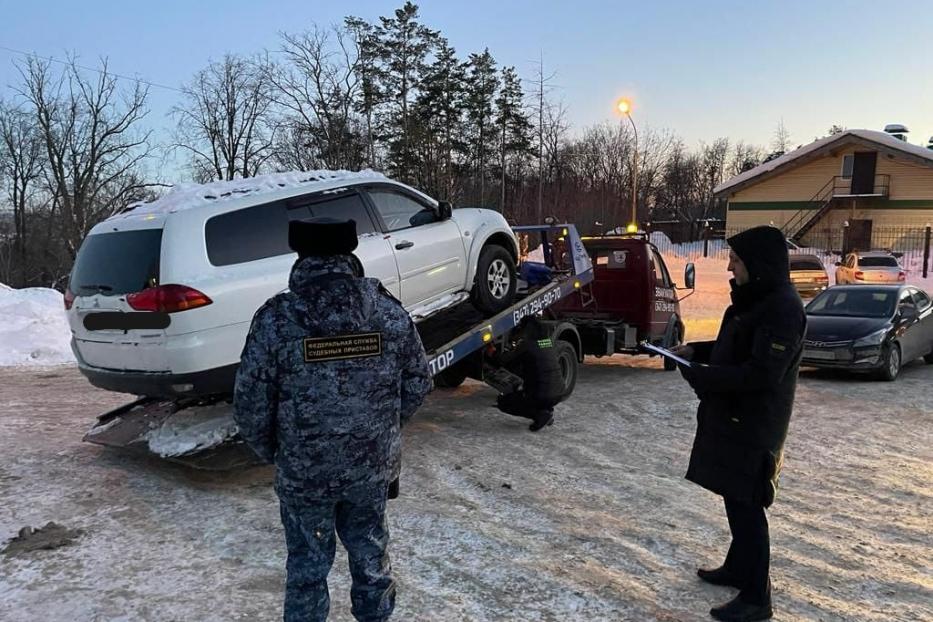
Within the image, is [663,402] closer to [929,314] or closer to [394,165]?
[929,314]

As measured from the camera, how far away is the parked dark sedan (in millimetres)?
9508

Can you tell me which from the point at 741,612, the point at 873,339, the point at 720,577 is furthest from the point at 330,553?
the point at 873,339

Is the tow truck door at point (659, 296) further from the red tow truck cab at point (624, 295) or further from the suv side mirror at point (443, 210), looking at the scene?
the suv side mirror at point (443, 210)

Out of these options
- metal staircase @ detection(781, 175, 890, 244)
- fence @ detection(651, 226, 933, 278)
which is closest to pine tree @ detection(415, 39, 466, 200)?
fence @ detection(651, 226, 933, 278)

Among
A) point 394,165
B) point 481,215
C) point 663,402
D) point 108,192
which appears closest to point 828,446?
point 663,402

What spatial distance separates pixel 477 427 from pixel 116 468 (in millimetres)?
3429

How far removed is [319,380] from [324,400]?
79mm

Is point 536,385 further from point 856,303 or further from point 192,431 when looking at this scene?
point 856,303

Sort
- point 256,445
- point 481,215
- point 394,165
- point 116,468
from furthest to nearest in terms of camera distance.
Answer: point 394,165, point 481,215, point 116,468, point 256,445

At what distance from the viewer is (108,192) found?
38156 millimetres

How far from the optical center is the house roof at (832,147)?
115 feet

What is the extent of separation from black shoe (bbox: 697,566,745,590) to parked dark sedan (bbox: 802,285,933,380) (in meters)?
7.08

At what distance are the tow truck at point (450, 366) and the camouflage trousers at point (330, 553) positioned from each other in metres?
2.19

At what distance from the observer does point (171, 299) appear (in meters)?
4.60
